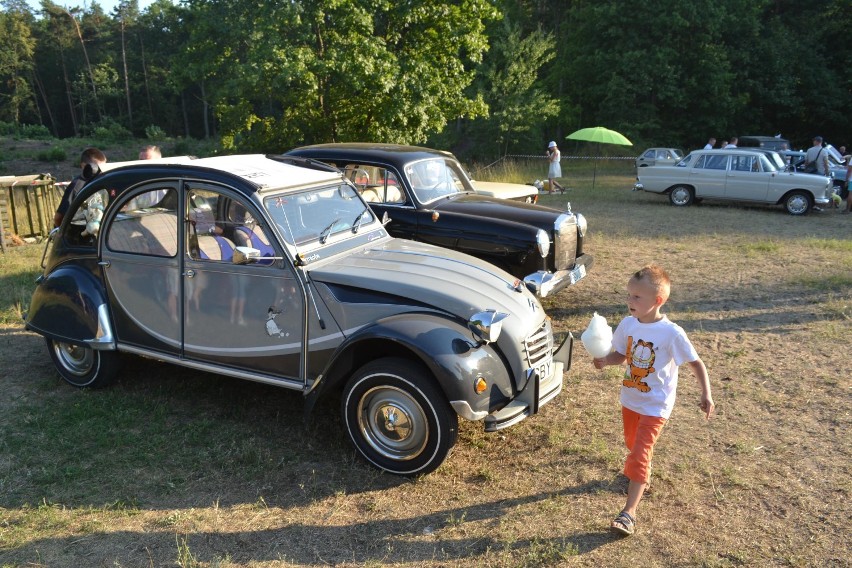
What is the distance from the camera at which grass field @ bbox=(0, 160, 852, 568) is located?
3625 mm

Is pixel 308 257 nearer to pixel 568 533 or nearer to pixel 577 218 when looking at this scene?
pixel 568 533

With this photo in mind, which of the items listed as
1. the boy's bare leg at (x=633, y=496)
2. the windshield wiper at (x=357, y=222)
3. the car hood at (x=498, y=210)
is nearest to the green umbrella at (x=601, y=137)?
the car hood at (x=498, y=210)

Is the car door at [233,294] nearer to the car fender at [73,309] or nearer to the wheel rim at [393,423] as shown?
the wheel rim at [393,423]

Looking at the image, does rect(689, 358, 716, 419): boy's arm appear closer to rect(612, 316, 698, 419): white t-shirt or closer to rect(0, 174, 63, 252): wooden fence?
rect(612, 316, 698, 419): white t-shirt

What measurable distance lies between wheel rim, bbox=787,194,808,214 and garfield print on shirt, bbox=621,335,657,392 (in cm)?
1468

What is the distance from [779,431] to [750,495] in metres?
1.11

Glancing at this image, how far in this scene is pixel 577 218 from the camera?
8414 millimetres

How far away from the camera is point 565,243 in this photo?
7.88 m

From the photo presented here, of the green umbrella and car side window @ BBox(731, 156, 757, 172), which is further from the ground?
the green umbrella

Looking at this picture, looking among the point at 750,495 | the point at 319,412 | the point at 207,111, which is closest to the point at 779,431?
the point at 750,495

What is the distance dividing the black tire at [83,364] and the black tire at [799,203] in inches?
630

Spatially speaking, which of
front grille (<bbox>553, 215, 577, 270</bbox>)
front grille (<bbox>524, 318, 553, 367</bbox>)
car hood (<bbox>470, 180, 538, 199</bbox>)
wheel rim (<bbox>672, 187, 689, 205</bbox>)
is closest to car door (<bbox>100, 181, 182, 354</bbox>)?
front grille (<bbox>524, 318, 553, 367</bbox>)

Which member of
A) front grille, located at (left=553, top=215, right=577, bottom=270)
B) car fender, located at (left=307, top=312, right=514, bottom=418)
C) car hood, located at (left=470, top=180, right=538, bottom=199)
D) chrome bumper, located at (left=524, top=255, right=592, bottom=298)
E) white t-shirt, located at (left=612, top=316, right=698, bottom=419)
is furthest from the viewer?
car hood, located at (left=470, top=180, right=538, bottom=199)

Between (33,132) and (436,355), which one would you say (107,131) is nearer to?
(33,132)
